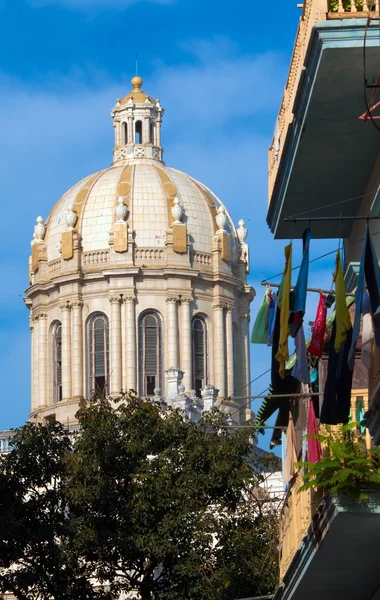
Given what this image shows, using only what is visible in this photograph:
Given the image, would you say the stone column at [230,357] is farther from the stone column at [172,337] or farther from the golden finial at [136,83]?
the golden finial at [136,83]

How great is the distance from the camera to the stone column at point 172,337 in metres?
78.8

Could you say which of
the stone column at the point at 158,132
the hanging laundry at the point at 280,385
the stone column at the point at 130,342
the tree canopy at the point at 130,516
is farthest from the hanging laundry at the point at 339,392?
the stone column at the point at 158,132

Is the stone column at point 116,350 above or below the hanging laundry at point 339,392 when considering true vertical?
above

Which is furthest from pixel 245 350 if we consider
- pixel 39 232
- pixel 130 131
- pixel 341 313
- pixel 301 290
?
pixel 341 313

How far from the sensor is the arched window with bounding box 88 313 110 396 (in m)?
79.8

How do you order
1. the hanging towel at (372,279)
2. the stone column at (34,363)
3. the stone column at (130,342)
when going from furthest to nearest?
the stone column at (34,363)
the stone column at (130,342)
the hanging towel at (372,279)

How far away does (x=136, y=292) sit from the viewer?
79.7m

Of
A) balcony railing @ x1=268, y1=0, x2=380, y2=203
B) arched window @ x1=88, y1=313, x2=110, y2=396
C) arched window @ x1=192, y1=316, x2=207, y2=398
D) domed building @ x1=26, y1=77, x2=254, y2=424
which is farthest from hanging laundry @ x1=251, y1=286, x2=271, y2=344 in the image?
arched window @ x1=192, y1=316, x2=207, y2=398

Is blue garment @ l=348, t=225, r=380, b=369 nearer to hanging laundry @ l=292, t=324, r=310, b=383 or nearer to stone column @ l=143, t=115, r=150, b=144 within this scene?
hanging laundry @ l=292, t=324, r=310, b=383

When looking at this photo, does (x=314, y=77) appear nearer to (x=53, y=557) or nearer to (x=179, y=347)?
(x=53, y=557)

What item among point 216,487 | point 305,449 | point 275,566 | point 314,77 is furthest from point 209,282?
point 314,77

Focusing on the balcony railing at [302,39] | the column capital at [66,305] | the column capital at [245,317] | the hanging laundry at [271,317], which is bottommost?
the hanging laundry at [271,317]

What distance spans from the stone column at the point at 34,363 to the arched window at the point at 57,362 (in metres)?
0.91

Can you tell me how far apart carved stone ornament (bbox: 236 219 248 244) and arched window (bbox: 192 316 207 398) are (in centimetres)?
543
